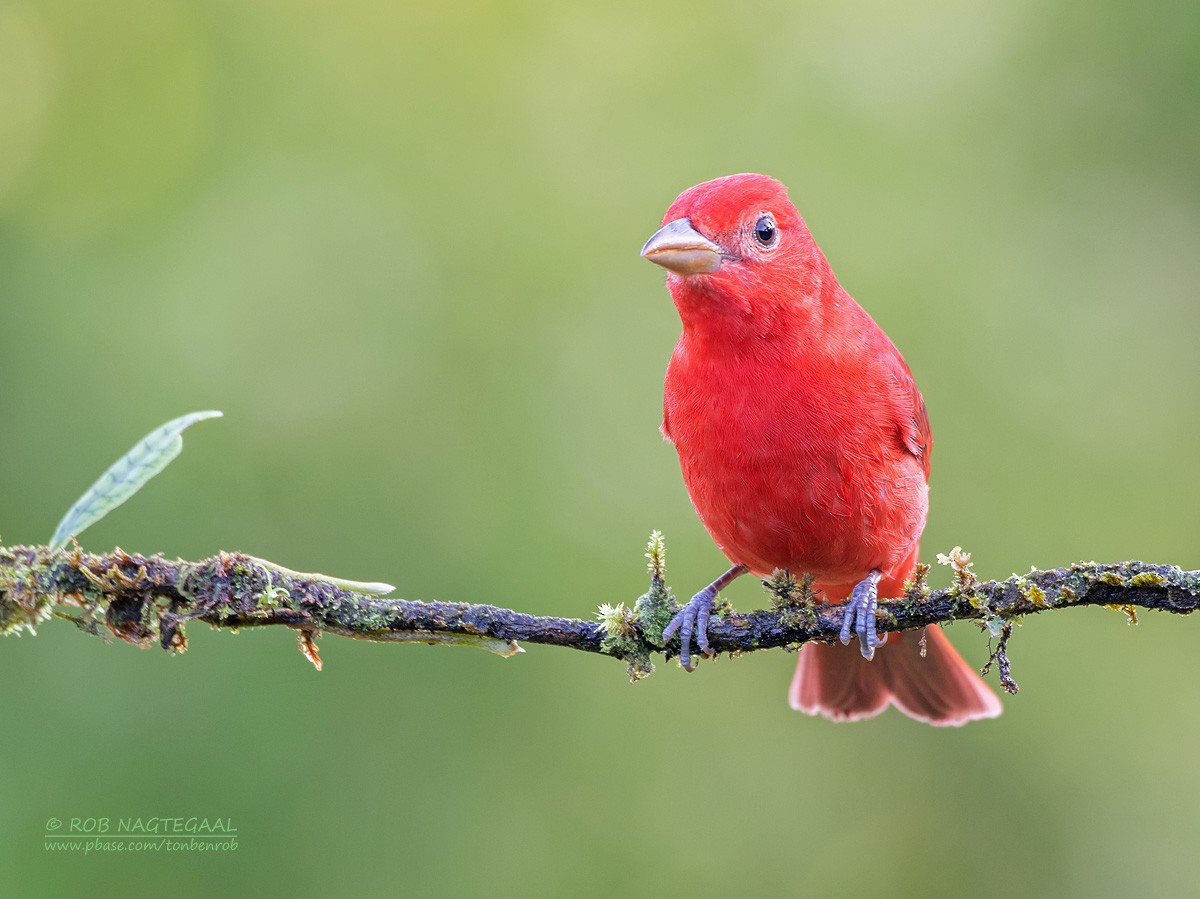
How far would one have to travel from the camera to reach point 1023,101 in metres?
7.59

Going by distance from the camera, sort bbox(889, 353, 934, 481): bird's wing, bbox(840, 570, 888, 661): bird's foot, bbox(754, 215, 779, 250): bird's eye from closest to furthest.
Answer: bbox(840, 570, 888, 661): bird's foot < bbox(754, 215, 779, 250): bird's eye < bbox(889, 353, 934, 481): bird's wing

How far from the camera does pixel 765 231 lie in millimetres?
3863

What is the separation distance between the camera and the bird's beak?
360 cm

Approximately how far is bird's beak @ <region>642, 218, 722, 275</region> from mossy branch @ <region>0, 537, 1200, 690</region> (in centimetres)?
106

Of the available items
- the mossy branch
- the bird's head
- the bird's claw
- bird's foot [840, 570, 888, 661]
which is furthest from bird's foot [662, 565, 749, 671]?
the bird's head

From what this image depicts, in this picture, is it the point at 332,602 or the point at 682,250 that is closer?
the point at 332,602

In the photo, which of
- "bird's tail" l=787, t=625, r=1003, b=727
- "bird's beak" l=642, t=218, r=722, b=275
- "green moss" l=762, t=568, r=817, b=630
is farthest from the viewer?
"bird's tail" l=787, t=625, r=1003, b=727

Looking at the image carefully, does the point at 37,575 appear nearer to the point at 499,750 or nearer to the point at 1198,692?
the point at 499,750

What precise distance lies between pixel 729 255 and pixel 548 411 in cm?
321

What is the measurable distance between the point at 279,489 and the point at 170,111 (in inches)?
91.1

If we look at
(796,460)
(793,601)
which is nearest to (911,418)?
(796,460)

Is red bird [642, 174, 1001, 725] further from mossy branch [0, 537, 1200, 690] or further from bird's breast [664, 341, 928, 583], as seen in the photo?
mossy branch [0, 537, 1200, 690]

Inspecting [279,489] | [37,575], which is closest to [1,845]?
[279,489]

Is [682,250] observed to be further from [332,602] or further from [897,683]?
[897,683]
